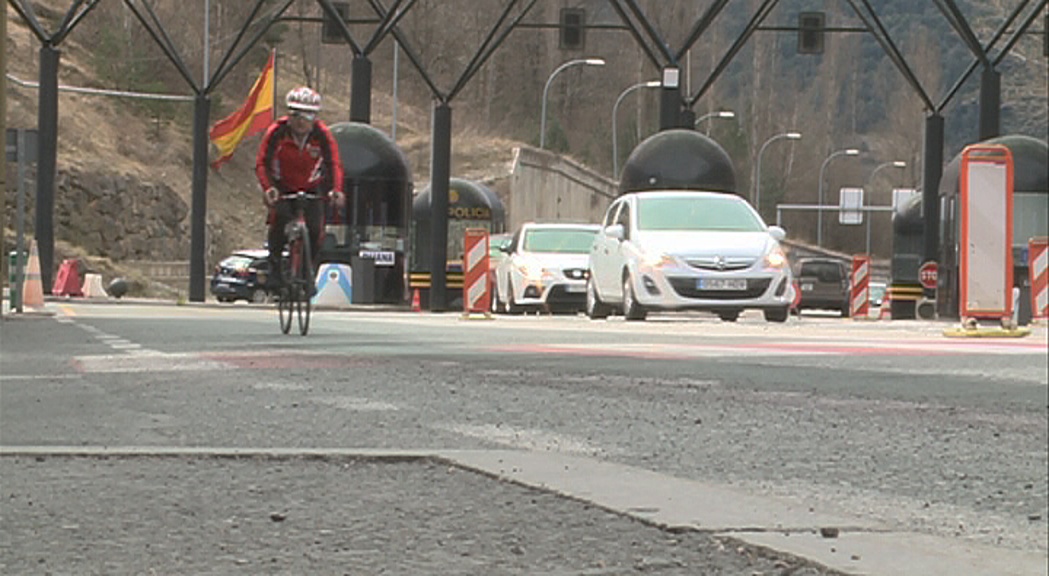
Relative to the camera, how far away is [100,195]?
62656mm

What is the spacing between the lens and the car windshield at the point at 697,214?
2519 centimetres

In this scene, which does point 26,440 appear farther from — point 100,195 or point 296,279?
point 100,195

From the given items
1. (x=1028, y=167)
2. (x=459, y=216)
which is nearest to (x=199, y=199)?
(x=459, y=216)

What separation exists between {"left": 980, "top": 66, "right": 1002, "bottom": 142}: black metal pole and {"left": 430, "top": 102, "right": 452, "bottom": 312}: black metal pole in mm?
10003

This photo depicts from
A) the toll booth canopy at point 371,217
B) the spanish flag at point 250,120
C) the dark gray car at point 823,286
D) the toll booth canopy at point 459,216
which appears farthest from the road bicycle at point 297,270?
the dark gray car at point 823,286

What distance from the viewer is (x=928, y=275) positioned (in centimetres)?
4019

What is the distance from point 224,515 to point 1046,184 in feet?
108

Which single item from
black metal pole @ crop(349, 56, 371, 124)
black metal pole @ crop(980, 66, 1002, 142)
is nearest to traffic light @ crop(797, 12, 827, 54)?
black metal pole @ crop(980, 66, 1002, 142)

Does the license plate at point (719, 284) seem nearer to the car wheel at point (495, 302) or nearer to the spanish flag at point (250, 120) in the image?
the car wheel at point (495, 302)

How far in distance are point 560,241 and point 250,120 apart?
19938 mm

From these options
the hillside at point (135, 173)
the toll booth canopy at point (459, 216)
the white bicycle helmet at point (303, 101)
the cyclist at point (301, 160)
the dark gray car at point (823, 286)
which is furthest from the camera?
the hillside at point (135, 173)

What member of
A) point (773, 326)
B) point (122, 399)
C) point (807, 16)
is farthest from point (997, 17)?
point (122, 399)

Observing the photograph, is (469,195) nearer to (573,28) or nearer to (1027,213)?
(573,28)

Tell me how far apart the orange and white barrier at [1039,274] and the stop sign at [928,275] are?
40.1 ft
